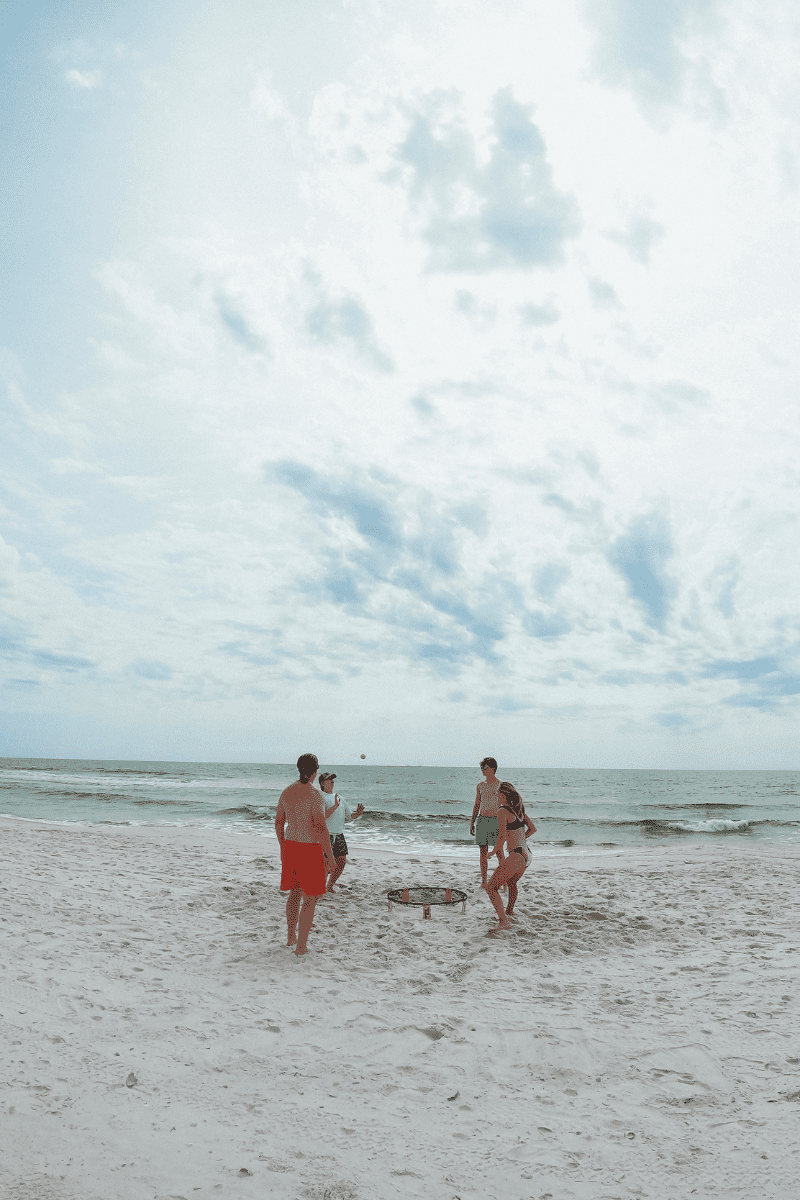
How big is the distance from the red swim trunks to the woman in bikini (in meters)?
2.08

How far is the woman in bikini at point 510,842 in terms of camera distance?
23.8ft

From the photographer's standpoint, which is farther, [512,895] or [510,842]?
[512,895]

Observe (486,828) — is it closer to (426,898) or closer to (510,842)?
(426,898)

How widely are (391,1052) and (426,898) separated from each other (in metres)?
3.98

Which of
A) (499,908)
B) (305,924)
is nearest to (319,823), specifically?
(305,924)

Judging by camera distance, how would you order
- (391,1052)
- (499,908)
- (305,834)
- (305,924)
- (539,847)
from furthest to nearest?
(539,847)
(499,908)
(305,924)
(305,834)
(391,1052)

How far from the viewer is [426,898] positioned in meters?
8.42

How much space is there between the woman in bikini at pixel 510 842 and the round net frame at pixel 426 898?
0.58 meters

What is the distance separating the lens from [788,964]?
651cm

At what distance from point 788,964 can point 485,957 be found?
2904 millimetres

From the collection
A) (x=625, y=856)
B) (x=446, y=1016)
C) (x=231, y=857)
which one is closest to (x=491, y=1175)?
(x=446, y=1016)

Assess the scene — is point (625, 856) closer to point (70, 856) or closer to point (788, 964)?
point (788, 964)

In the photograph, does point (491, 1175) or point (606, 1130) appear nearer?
point (491, 1175)

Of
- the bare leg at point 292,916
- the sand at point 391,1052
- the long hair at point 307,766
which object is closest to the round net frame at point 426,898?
the sand at point 391,1052
